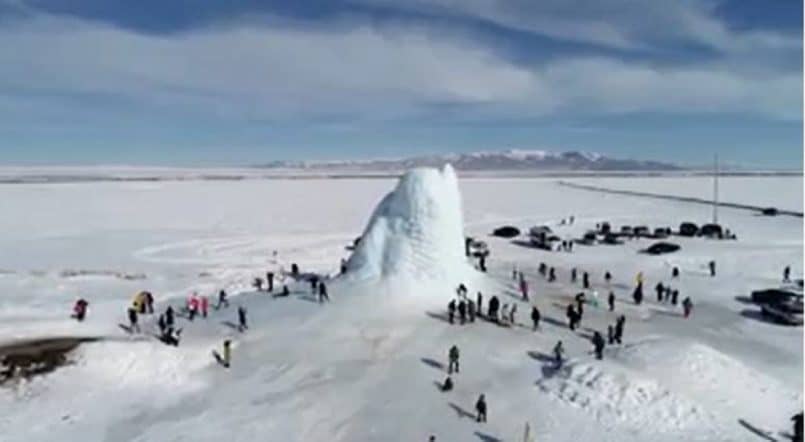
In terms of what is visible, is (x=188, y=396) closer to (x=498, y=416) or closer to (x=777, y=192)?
(x=498, y=416)

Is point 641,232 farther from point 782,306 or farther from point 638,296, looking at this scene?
point 782,306

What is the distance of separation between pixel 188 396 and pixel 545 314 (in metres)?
16.3

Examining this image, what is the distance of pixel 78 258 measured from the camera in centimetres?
5619

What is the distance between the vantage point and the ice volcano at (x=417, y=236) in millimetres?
35031

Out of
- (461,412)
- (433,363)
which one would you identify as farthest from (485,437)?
(433,363)

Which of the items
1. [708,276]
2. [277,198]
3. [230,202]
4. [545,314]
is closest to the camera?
[545,314]

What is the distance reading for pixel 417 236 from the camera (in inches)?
1388

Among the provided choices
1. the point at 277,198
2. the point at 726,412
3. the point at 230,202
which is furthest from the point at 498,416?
the point at 277,198

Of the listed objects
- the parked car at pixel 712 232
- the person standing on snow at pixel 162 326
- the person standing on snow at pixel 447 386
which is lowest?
the parked car at pixel 712 232

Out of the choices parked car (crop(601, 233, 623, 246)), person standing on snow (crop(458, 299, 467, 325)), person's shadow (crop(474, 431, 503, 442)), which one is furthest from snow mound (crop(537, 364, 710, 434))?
parked car (crop(601, 233, 623, 246))

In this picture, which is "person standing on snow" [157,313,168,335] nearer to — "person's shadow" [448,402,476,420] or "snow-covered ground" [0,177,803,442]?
"snow-covered ground" [0,177,803,442]

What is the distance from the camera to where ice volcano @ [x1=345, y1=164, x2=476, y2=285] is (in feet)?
115

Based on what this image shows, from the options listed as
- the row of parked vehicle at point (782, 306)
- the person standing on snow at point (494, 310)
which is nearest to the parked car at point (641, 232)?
the row of parked vehicle at point (782, 306)

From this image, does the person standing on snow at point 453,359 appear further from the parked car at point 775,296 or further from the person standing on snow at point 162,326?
the parked car at point 775,296
